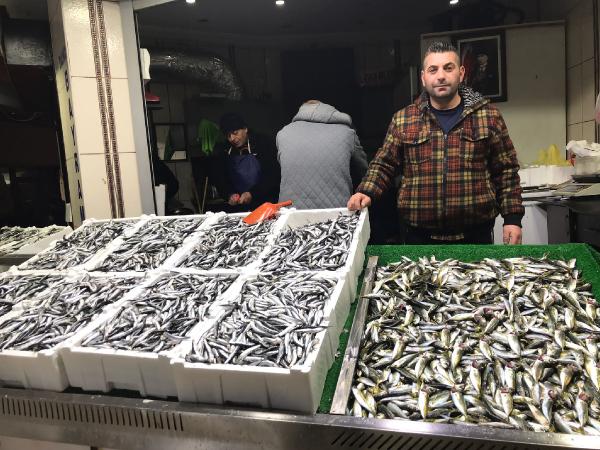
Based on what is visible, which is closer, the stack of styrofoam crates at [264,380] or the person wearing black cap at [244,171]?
the stack of styrofoam crates at [264,380]

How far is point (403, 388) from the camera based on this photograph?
152 centimetres

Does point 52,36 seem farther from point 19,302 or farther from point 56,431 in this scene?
point 56,431

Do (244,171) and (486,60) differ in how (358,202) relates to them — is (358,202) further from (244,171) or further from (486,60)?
(486,60)

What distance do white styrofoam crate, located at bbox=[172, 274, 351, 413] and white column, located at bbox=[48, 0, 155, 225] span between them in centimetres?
290

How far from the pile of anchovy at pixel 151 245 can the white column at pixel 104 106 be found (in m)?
1.35

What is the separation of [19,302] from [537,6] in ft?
21.9

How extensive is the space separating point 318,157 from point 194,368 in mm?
2238

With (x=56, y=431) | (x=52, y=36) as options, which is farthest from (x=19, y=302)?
(x=52, y=36)

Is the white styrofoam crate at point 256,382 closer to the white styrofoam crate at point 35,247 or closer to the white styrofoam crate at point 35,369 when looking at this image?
the white styrofoam crate at point 35,369

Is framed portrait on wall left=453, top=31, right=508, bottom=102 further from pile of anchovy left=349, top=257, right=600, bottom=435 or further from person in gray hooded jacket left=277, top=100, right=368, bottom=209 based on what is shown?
pile of anchovy left=349, top=257, right=600, bottom=435

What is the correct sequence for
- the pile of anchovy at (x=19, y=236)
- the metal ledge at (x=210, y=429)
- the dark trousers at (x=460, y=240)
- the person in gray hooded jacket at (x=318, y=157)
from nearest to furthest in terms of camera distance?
the metal ledge at (x=210, y=429) < the dark trousers at (x=460, y=240) < the person in gray hooded jacket at (x=318, y=157) < the pile of anchovy at (x=19, y=236)

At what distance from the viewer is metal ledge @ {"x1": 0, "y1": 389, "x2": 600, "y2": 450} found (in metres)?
1.23

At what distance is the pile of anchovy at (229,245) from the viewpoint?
7.57 ft

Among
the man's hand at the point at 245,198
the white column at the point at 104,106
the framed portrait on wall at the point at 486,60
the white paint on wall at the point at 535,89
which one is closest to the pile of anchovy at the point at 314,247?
the man's hand at the point at 245,198
